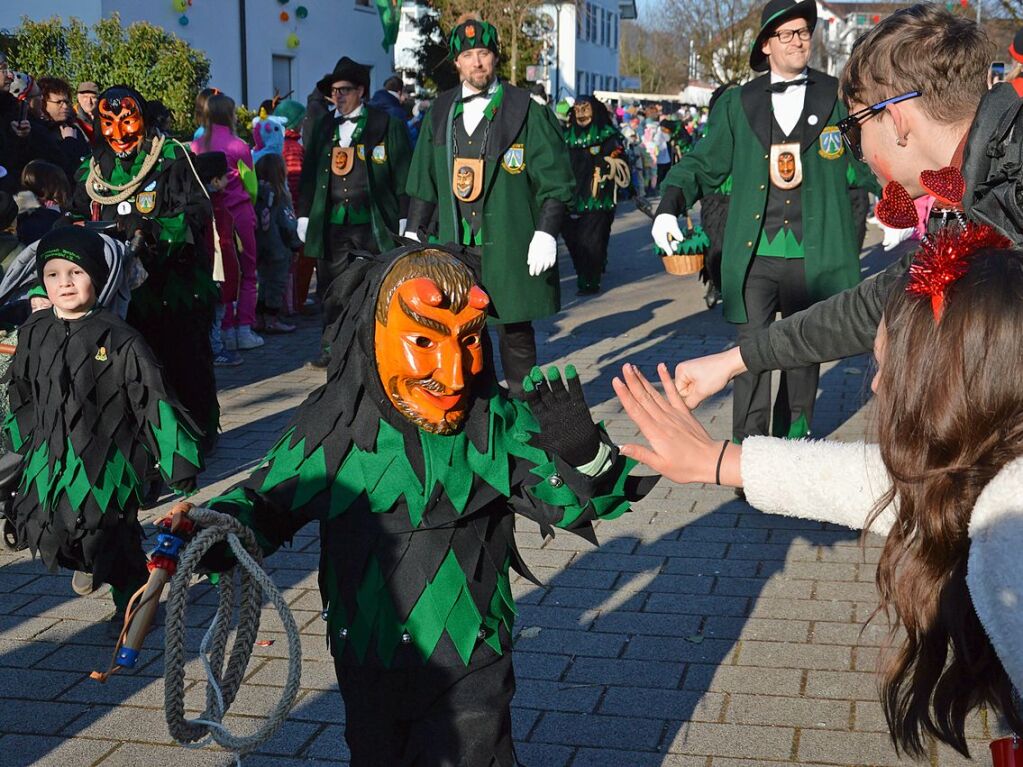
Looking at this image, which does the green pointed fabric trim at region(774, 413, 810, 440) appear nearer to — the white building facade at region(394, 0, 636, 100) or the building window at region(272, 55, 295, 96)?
the building window at region(272, 55, 295, 96)

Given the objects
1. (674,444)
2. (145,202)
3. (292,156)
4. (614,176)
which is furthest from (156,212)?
(614,176)

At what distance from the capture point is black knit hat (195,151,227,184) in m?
7.25

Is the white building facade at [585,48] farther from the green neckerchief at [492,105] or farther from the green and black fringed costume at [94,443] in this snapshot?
the green and black fringed costume at [94,443]

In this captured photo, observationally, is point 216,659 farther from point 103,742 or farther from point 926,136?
point 926,136

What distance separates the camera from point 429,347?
3.00 m

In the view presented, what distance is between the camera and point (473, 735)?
306 centimetres

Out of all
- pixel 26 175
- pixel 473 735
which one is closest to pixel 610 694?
pixel 473 735

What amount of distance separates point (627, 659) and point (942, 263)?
2679 millimetres

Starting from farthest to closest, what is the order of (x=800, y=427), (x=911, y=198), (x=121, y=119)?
1. (x=121, y=119)
2. (x=800, y=427)
3. (x=911, y=198)

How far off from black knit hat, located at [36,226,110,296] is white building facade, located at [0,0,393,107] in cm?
1565

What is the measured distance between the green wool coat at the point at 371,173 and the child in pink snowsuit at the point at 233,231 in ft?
2.04

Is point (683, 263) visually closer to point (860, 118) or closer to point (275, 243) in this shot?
point (860, 118)

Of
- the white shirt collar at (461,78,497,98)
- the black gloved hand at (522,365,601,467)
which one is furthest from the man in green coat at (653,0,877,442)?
the black gloved hand at (522,365,601,467)

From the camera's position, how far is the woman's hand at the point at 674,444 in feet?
9.05
